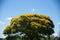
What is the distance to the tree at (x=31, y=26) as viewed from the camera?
17.6 meters

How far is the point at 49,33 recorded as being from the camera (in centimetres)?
1850

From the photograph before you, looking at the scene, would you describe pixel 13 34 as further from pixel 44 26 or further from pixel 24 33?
pixel 44 26

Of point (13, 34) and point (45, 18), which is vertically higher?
point (45, 18)

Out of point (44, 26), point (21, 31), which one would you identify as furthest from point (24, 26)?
point (44, 26)

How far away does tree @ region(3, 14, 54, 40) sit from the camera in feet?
57.8

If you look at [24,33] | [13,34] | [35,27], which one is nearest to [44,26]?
[35,27]

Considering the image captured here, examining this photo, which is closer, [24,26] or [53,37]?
[24,26]

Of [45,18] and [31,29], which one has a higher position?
[45,18]

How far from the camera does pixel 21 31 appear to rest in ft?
59.3

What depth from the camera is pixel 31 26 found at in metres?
17.5

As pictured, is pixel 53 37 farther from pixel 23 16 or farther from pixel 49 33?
pixel 23 16

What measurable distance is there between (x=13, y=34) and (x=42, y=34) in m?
2.75

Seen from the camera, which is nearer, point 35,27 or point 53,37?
point 35,27

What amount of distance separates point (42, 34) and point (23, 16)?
241 cm
